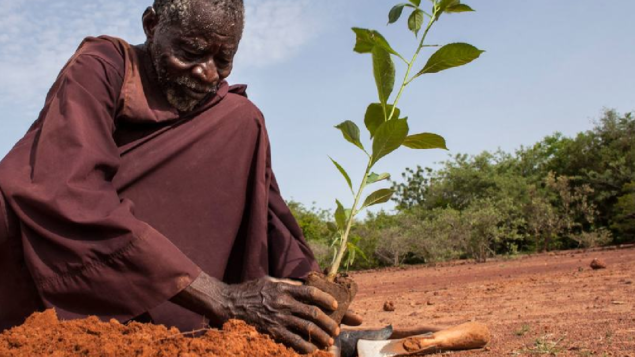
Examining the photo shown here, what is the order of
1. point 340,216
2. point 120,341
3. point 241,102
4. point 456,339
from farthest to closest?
point 456,339, point 241,102, point 340,216, point 120,341

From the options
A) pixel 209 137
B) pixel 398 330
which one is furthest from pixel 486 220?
pixel 209 137

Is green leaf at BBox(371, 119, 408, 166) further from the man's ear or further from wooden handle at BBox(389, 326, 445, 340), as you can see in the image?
wooden handle at BBox(389, 326, 445, 340)

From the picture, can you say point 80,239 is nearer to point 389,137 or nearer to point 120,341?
point 120,341

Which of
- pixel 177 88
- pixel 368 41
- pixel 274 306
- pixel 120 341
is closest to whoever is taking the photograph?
pixel 120 341

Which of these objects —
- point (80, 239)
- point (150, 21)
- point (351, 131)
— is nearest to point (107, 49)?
point (150, 21)

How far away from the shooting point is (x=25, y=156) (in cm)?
174

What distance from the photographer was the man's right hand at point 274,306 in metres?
1.63

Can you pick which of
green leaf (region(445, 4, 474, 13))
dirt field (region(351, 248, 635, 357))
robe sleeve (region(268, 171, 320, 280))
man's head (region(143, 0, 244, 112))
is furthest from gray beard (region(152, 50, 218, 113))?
dirt field (region(351, 248, 635, 357))

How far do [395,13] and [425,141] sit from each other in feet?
1.70

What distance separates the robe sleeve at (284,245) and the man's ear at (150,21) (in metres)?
0.80

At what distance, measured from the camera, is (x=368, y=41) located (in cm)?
212

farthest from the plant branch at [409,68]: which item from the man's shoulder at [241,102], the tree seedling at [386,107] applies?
the man's shoulder at [241,102]

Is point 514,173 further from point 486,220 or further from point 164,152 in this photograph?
point 164,152

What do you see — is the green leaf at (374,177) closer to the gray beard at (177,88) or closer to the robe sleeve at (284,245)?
the robe sleeve at (284,245)
